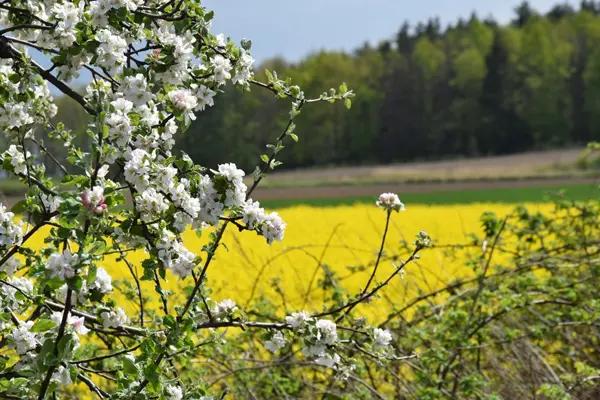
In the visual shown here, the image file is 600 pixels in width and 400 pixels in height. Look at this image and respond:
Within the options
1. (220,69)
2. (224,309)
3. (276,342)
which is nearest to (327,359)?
(276,342)

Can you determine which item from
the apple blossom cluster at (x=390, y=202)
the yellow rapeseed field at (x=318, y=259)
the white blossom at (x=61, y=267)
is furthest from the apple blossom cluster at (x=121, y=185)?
the yellow rapeseed field at (x=318, y=259)

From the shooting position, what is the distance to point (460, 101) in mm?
77625

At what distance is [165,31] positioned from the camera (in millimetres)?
2578

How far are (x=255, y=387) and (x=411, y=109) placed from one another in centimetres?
7554

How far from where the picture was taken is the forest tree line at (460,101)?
2950 inches

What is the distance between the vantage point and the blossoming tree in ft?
6.49

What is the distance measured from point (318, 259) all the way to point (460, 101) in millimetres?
72023

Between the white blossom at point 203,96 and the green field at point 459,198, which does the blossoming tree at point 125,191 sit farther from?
the green field at point 459,198

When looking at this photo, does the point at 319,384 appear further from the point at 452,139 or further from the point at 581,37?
the point at 581,37

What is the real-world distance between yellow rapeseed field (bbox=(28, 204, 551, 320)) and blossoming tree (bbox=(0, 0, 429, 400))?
143cm

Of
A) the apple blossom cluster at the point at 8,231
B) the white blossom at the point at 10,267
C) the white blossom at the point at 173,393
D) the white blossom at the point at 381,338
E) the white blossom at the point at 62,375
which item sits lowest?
the white blossom at the point at 173,393

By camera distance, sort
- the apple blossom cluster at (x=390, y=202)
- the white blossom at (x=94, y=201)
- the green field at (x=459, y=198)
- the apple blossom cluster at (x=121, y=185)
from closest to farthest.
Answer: the white blossom at (x=94, y=201), the apple blossom cluster at (x=121, y=185), the apple blossom cluster at (x=390, y=202), the green field at (x=459, y=198)

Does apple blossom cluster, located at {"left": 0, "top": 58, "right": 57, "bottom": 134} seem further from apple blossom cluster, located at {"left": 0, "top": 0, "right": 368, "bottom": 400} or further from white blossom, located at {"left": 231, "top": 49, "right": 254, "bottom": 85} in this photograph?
white blossom, located at {"left": 231, "top": 49, "right": 254, "bottom": 85}

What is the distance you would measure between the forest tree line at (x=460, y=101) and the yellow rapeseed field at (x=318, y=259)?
55650 millimetres
